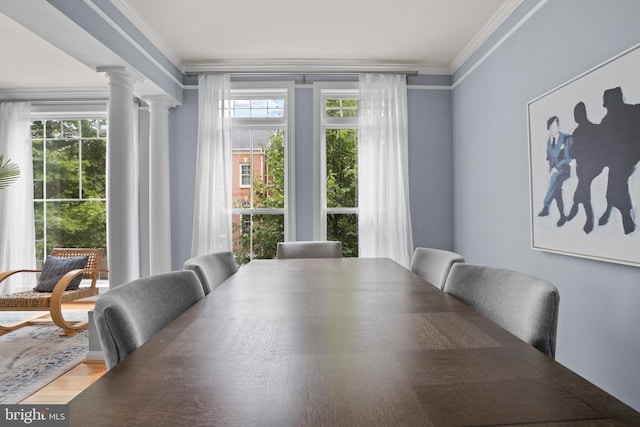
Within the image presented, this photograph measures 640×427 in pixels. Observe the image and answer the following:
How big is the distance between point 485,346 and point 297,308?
→ 53 cm

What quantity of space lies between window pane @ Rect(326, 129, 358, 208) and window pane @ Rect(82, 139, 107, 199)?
10.4 ft

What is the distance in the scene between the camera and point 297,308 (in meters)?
1.08

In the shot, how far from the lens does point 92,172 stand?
4.93 meters

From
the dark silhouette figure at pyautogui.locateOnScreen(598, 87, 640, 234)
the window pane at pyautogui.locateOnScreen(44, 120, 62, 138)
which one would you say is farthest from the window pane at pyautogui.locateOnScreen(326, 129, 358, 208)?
the window pane at pyautogui.locateOnScreen(44, 120, 62, 138)

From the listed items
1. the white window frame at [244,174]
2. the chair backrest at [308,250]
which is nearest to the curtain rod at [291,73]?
the white window frame at [244,174]

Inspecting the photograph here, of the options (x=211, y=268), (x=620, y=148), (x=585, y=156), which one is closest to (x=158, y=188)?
(x=211, y=268)

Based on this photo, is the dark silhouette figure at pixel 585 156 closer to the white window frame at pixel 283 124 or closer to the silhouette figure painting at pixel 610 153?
the silhouette figure painting at pixel 610 153

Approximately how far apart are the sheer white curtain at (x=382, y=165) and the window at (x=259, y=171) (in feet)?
3.06

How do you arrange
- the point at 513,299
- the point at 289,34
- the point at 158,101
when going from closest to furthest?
1. the point at 513,299
2. the point at 289,34
3. the point at 158,101

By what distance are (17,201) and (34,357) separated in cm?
281

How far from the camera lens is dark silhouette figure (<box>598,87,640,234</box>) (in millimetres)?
1730

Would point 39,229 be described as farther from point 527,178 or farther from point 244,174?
point 527,178

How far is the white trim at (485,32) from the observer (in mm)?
2882

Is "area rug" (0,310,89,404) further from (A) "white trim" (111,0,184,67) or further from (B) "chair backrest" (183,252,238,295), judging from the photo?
(A) "white trim" (111,0,184,67)
